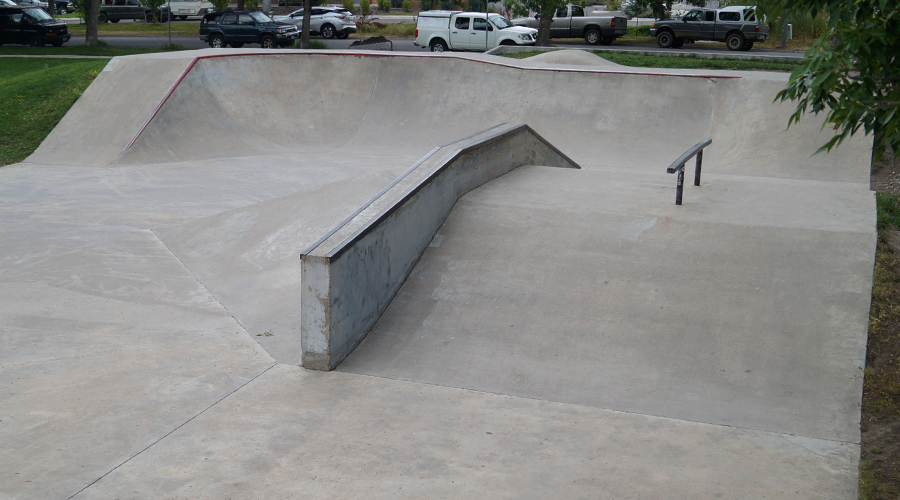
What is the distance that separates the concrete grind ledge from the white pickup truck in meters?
18.5

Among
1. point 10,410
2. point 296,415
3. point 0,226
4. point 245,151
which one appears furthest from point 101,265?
point 245,151

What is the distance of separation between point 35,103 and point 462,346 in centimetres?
1267

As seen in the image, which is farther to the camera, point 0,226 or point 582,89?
point 582,89

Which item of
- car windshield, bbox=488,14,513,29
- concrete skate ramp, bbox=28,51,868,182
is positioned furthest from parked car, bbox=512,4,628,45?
concrete skate ramp, bbox=28,51,868,182

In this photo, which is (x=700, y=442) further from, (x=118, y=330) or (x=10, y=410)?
(x=118, y=330)

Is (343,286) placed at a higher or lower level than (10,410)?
higher

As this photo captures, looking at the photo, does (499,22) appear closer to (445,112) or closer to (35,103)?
(445,112)

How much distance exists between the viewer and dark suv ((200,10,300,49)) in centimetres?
2689

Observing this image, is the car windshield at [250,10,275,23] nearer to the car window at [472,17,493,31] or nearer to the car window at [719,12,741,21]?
the car window at [472,17,493,31]

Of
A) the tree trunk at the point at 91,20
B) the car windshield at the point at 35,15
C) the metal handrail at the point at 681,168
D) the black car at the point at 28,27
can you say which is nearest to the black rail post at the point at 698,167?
the metal handrail at the point at 681,168

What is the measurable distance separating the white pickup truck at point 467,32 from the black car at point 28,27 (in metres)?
12.7

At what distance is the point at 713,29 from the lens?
26484mm

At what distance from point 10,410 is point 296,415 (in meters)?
1.53

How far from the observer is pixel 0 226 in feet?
26.8
